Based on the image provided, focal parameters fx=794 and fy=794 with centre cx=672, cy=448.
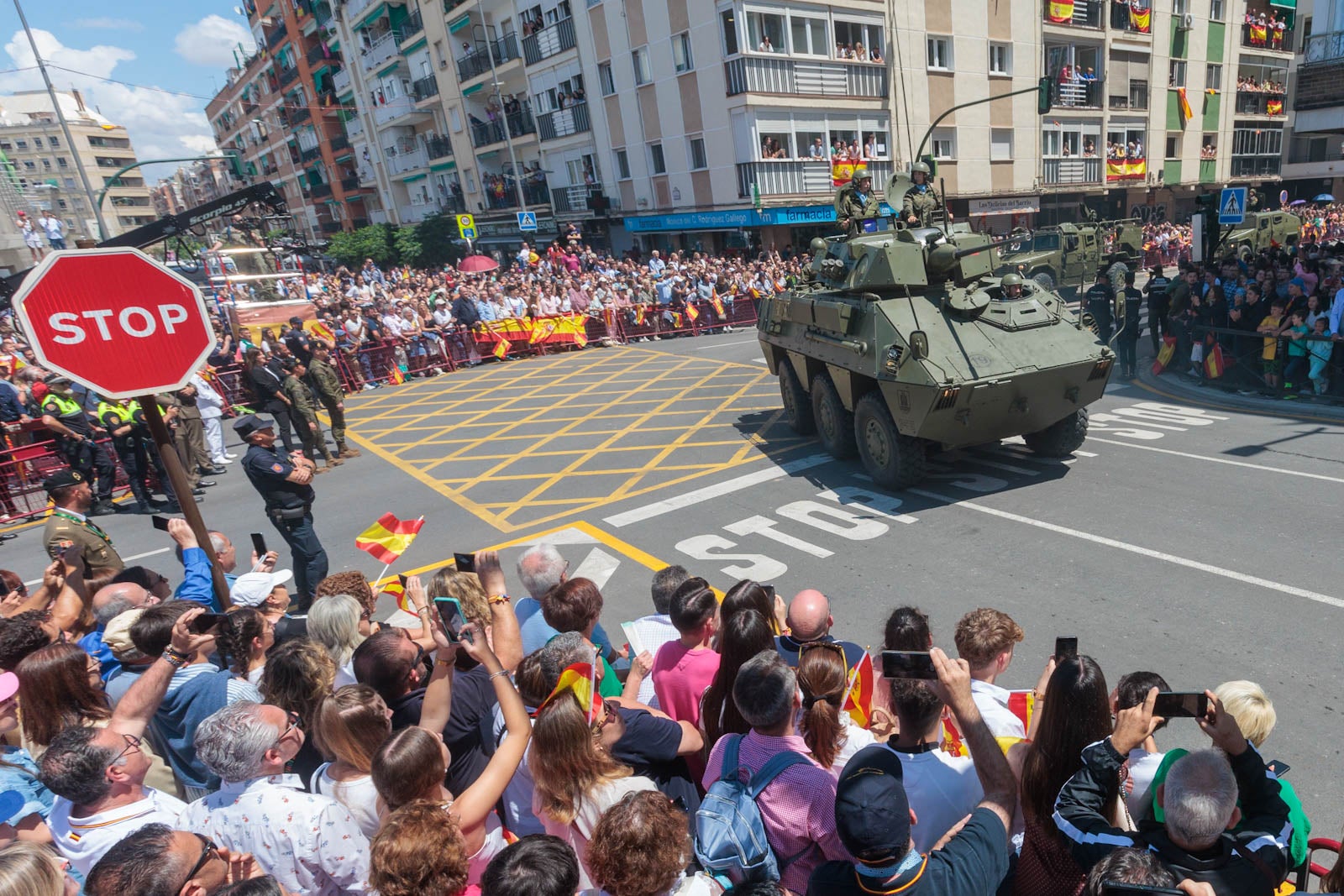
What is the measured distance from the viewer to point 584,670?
2.86 meters

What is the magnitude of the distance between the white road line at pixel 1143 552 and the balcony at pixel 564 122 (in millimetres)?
25446

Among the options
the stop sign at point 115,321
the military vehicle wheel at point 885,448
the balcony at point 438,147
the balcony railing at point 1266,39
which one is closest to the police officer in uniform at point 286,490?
the stop sign at point 115,321

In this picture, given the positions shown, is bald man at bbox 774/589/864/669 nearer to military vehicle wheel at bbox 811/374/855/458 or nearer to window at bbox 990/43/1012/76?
military vehicle wheel at bbox 811/374/855/458

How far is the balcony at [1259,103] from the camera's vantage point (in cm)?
3606

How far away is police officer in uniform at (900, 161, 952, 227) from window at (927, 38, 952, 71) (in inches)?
732

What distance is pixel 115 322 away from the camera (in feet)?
11.2

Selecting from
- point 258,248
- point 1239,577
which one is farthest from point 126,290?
point 258,248

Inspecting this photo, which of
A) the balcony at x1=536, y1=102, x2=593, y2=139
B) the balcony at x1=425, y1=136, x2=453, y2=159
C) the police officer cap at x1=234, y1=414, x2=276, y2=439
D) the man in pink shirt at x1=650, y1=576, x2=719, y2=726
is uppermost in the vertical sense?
the balcony at x1=425, y1=136, x2=453, y2=159

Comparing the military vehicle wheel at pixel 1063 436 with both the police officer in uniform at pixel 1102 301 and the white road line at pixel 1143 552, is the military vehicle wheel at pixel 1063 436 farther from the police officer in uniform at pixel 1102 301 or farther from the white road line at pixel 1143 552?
the police officer in uniform at pixel 1102 301

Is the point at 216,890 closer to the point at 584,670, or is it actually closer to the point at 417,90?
the point at 584,670

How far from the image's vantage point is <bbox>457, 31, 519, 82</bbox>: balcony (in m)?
31.8

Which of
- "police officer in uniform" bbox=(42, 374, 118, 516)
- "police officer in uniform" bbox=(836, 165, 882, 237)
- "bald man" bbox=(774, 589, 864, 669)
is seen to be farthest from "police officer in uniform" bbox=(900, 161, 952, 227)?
"police officer in uniform" bbox=(42, 374, 118, 516)

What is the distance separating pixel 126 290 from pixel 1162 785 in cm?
429

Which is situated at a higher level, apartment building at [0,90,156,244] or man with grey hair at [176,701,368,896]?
apartment building at [0,90,156,244]
